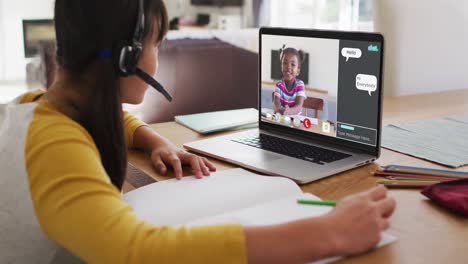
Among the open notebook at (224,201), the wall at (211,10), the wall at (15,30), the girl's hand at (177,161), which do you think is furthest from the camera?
the wall at (211,10)

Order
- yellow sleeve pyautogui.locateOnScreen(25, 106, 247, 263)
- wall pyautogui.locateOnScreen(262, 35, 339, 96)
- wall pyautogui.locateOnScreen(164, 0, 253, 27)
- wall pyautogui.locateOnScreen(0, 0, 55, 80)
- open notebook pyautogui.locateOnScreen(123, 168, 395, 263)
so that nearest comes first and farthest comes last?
yellow sleeve pyautogui.locateOnScreen(25, 106, 247, 263) → open notebook pyautogui.locateOnScreen(123, 168, 395, 263) → wall pyautogui.locateOnScreen(262, 35, 339, 96) → wall pyautogui.locateOnScreen(0, 0, 55, 80) → wall pyautogui.locateOnScreen(164, 0, 253, 27)

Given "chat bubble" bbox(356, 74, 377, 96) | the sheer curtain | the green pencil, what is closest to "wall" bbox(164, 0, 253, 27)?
the sheer curtain

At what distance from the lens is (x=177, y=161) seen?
1050 mm

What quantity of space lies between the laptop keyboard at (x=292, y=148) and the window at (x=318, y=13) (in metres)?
2.41

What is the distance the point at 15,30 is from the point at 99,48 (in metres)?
4.91

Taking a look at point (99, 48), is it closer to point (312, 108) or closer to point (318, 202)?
point (318, 202)

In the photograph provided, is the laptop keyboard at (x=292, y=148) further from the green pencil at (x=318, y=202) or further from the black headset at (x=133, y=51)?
the black headset at (x=133, y=51)

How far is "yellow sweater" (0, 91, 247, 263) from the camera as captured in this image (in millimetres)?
645

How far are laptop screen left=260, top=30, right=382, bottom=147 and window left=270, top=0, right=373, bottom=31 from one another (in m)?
2.32

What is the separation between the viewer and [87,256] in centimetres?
67

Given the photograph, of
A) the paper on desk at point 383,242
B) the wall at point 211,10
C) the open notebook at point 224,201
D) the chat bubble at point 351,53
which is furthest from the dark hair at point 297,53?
the wall at point 211,10

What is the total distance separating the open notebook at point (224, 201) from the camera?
790 mm

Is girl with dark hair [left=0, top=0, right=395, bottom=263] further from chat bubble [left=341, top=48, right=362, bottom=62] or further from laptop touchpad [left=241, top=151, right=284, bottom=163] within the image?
chat bubble [left=341, top=48, right=362, bottom=62]

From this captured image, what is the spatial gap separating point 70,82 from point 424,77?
4.72ft
